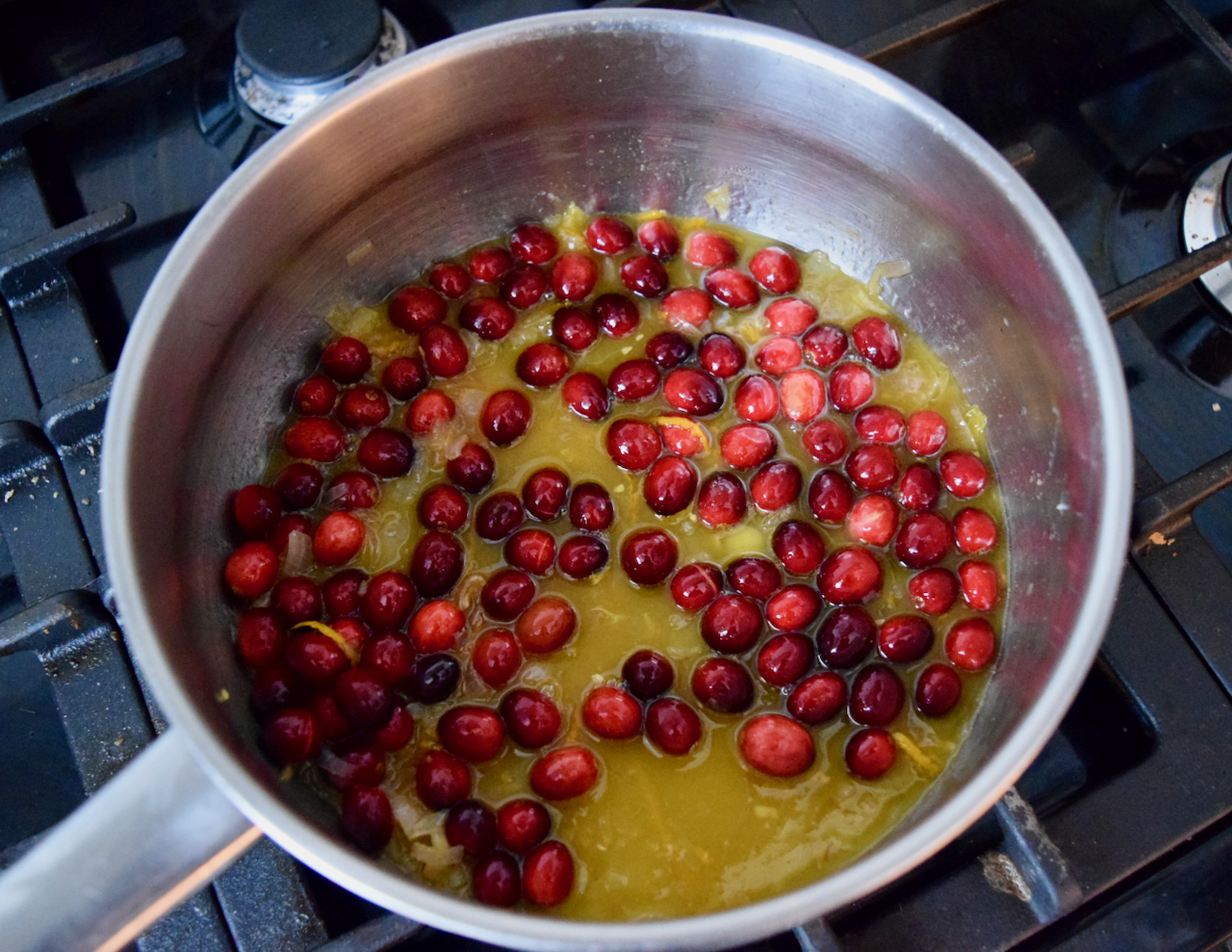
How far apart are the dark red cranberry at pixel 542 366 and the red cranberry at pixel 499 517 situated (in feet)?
0.48

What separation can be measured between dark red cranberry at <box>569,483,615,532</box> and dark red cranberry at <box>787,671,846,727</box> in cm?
26

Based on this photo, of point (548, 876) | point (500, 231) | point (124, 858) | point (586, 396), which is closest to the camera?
point (124, 858)

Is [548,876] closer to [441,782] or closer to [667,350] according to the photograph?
[441,782]

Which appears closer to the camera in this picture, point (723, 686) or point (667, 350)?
point (723, 686)

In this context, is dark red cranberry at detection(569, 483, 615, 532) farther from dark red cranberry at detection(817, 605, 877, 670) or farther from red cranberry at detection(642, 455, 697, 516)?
dark red cranberry at detection(817, 605, 877, 670)

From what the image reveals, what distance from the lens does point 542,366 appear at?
1.07 m

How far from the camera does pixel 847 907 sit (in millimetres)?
851

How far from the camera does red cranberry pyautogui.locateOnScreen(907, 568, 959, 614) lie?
981 millimetres

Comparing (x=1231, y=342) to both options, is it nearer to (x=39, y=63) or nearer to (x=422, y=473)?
(x=422, y=473)

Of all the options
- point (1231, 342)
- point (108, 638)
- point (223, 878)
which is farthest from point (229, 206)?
Answer: point (1231, 342)

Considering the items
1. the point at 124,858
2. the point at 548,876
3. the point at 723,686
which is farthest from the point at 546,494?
the point at 124,858

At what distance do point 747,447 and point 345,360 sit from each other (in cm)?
45

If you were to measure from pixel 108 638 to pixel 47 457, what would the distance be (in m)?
0.20

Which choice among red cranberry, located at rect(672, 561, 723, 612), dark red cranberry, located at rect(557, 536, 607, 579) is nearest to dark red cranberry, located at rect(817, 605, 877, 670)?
red cranberry, located at rect(672, 561, 723, 612)
